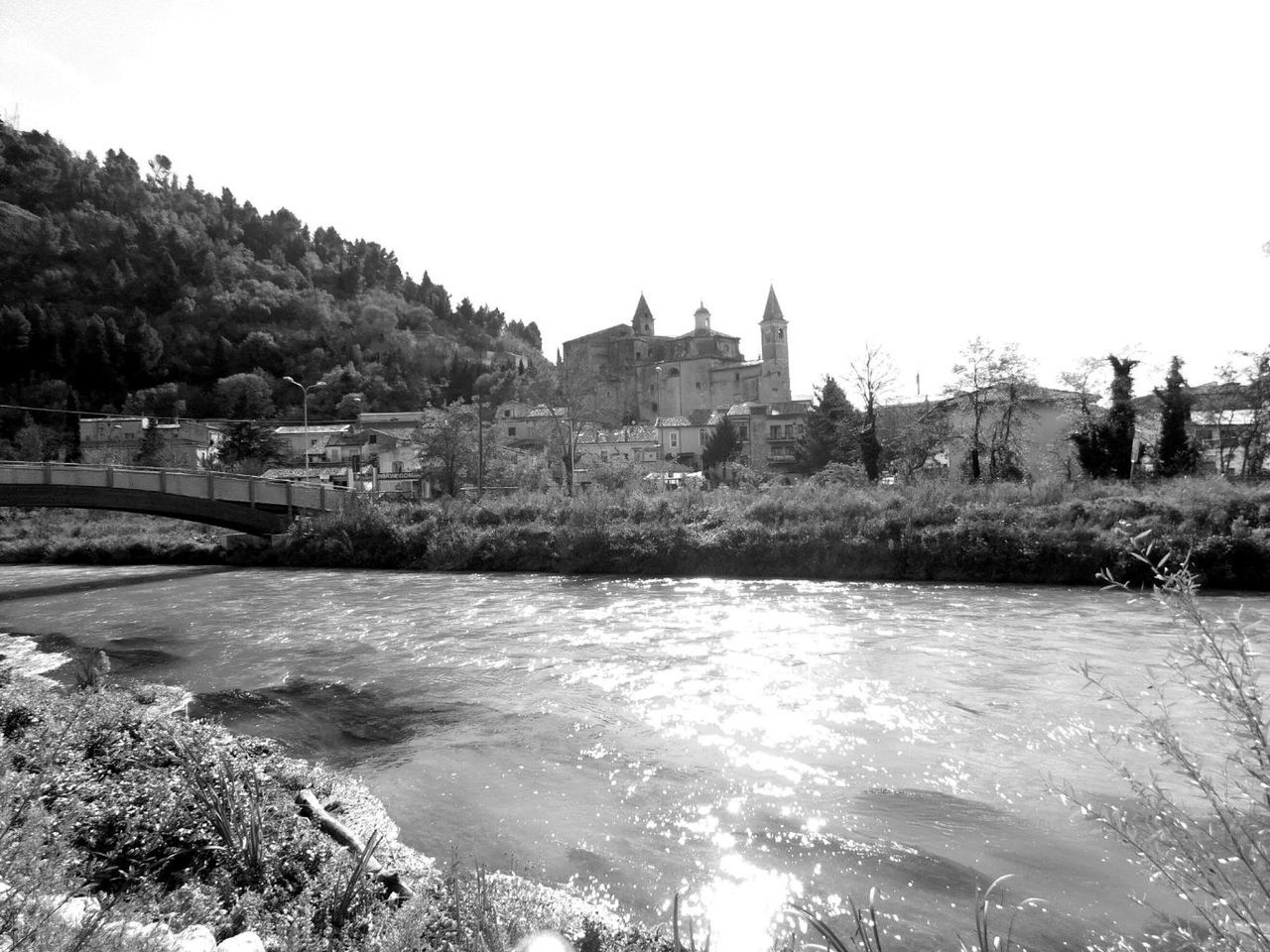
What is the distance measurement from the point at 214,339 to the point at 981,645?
115m

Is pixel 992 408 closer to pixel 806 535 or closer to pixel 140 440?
pixel 806 535

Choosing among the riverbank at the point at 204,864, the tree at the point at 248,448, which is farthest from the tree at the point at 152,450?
the riverbank at the point at 204,864

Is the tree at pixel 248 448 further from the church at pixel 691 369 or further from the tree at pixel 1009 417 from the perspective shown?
the tree at pixel 1009 417

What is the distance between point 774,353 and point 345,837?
102 m

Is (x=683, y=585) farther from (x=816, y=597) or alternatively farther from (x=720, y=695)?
(x=720, y=695)

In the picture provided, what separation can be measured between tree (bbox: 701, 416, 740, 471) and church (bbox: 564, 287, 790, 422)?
2203cm

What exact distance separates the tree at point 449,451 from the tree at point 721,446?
88.9 ft

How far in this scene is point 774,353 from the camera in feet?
341

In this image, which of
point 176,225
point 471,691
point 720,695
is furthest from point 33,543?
point 176,225

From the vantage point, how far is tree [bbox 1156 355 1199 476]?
3403 centimetres

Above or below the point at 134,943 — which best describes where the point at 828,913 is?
below

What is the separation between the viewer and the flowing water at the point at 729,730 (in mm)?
6562

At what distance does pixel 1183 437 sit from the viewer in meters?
34.2

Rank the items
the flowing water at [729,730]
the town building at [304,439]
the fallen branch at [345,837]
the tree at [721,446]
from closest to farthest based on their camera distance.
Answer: the fallen branch at [345,837] → the flowing water at [729,730] → the town building at [304,439] → the tree at [721,446]
